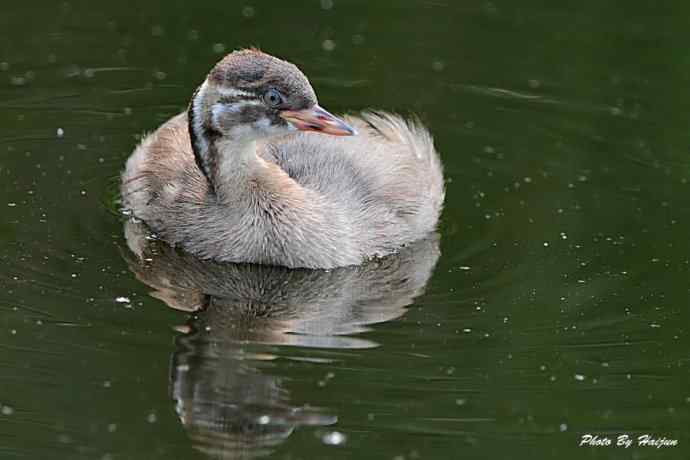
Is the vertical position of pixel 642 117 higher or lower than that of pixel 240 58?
lower

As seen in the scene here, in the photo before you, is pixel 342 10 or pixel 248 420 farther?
pixel 342 10

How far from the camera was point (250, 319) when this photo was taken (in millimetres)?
9047

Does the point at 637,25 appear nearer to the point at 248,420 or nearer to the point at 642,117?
the point at 642,117

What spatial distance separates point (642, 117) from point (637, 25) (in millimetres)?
1674

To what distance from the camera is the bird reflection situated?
7.91 metres

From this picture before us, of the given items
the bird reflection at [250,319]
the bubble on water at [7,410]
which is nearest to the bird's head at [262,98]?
the bird reflection at [250,319]

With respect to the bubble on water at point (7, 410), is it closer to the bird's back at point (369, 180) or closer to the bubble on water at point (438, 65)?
the bird's back at point (369, 180)

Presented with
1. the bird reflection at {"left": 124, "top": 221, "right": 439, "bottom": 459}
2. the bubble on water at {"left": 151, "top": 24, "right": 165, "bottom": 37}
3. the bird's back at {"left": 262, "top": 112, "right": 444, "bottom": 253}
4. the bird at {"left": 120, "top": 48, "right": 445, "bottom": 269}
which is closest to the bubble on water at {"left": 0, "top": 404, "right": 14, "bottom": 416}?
the bird reflection at {"left": 124, "top": 221, "right": 439, "bottom": 459}

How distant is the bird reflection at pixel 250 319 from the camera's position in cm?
791

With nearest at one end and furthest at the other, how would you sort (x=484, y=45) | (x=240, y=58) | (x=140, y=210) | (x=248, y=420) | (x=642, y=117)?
(x=248, y=420) < (x=240, y=58) < (x=140, y=210) < (x=642, y=117) < (x=484, y=45)

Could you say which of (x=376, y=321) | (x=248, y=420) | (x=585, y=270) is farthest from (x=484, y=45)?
(x=248, y=420)

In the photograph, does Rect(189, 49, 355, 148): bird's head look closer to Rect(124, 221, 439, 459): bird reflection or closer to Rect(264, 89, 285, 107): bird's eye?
Rect(264, 89, 285, 107): bird's eye

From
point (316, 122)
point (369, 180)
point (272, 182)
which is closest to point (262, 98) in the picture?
point (316, 122)

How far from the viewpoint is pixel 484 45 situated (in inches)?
517
